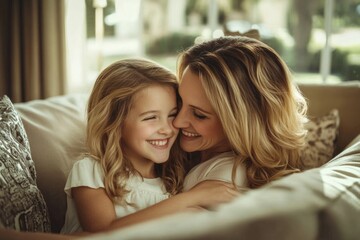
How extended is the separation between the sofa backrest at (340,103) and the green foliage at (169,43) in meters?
6.08

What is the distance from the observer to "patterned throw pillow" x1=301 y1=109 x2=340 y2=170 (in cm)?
199

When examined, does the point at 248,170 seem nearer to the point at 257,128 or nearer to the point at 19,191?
the point at 257,128

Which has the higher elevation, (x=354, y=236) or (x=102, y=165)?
(x=354, y=236)

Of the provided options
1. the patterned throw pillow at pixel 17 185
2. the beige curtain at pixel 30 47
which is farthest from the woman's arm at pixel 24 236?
the beige curtain at pixel 30 47

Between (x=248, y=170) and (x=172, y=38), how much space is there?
278 inches

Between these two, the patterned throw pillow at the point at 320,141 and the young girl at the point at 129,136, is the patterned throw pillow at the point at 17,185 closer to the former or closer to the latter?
the young girl at the point at 129,136

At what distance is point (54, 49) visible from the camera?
319cm

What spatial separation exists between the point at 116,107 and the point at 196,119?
0.98ft

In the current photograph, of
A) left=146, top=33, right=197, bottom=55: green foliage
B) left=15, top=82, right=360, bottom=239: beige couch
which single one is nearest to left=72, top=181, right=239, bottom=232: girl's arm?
left=15, top=82, right=360, bottom=239: beige couch

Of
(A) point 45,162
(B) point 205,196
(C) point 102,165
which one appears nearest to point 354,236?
(B) point 205,196

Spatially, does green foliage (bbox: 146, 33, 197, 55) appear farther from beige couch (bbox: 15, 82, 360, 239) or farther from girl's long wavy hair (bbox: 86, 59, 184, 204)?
beige couch (bbox: 15, 82, 360, 239)

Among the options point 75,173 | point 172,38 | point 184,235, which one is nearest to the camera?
point 184,235

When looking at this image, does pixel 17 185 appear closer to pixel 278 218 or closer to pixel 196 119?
pixel 196 119

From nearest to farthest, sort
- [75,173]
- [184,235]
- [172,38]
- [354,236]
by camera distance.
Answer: [184,235]
[354,236]
[75,173]
[172,38]
